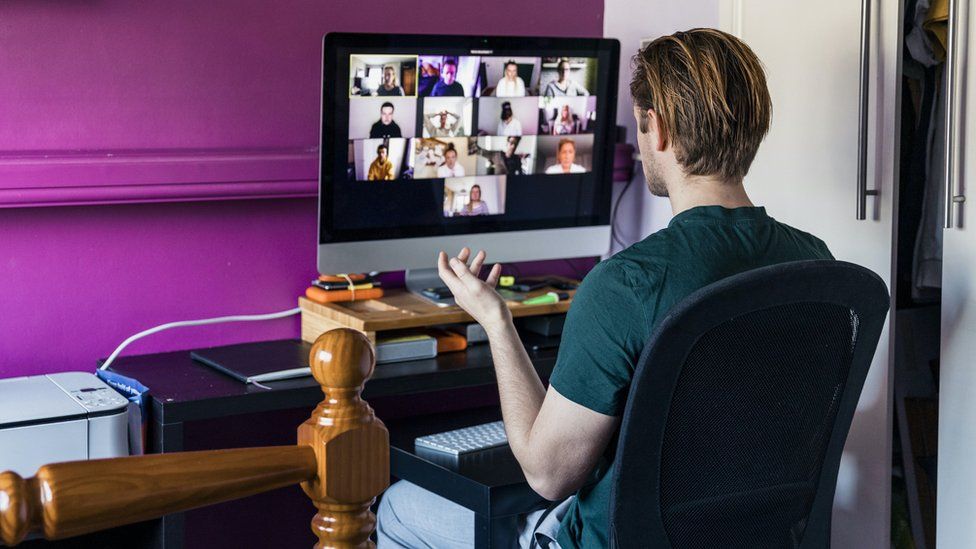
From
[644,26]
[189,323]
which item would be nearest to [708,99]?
[189,323]

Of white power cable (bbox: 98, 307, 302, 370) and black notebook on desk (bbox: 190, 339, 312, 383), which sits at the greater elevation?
white power cable (bbox: 98, 307, 302, 370)

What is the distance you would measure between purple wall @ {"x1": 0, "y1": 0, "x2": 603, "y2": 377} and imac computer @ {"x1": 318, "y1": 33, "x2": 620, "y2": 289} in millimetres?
220

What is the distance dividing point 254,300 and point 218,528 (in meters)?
0.49

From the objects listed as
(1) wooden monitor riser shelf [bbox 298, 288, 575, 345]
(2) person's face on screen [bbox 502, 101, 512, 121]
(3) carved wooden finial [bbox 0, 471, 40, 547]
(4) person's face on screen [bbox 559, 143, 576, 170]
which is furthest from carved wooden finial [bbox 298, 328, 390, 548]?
(4) person's face on screen [bbox 559, 143, 576, 170]

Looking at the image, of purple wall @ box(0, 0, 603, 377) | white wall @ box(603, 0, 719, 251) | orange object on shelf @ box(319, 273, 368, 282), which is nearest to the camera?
purple wall @ box(0, 0, 603, 377)

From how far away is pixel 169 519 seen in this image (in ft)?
6.46

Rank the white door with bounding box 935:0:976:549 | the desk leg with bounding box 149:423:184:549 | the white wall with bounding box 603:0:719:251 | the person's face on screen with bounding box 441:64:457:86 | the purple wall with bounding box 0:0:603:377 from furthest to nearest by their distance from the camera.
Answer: the white wall with bounding box 603:0:719:251, the person's face on screen with bounding box 441:64:457:86, the purple wall with bounding box 0:0:603:377, the white door with bounding box 935:0:976:549, the desk leg with bounding box 149:423:184:549

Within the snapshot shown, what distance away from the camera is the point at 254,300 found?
2.47 m

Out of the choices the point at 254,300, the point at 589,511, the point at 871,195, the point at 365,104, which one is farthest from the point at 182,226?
the point at 871,195

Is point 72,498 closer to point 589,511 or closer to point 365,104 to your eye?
point 589,511

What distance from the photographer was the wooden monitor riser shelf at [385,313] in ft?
7.29

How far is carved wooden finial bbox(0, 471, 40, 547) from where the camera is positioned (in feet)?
2.70

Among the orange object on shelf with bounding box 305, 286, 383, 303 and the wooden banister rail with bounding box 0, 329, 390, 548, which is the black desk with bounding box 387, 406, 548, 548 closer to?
the orange object on shelf with bounding box 305, 286, 383, 303

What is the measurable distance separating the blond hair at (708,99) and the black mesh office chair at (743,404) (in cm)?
27
